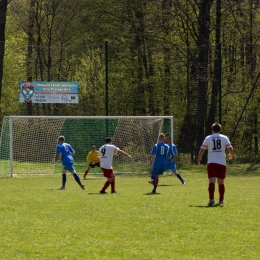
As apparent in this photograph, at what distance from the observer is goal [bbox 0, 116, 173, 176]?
26625 mm

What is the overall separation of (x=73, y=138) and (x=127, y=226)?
1802cm

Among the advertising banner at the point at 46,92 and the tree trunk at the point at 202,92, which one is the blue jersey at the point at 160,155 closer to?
the advertising banner at the point at 46,92

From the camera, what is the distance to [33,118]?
88.9 feet

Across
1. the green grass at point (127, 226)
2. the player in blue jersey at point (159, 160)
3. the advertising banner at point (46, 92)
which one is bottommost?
the green grass at point (127, 226)

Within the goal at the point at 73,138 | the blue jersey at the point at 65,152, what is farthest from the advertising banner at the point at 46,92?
the blue jersey at the point at 65,152

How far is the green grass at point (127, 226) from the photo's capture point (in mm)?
8430

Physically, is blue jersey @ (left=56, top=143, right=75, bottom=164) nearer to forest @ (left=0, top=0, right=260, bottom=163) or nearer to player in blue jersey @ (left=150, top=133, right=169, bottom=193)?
player in blue jersey @ (left=150, top=133, right=169, bottom=193)

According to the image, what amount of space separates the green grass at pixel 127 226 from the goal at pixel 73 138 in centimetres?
861

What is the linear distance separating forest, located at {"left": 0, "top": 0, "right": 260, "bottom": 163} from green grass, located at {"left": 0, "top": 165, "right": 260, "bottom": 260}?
42.1ft

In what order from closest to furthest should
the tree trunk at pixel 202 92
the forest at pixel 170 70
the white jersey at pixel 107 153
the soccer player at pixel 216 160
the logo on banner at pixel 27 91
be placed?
the soccer player at pixel 216 160
the white jersey at pixel 107 153
the logo on banner at pixel 27 91
the tree trunk at pixel 202 92
the forest at pixel 170 70

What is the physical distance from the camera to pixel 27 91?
28188 millimetres

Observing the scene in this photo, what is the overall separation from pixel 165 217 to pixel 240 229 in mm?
1877

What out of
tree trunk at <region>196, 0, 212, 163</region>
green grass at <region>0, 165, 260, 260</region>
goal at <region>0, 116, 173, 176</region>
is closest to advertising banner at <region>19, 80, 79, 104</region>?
goal at <region>0, 116, 173, 176</region>

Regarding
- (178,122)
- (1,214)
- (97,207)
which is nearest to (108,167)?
(97,207)
